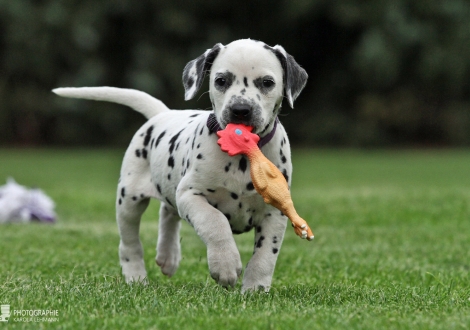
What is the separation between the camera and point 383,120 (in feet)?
111

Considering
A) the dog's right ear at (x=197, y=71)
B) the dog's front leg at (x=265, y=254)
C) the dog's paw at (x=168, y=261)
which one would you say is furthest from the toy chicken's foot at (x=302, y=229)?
the dog's paw at (x=168, y=261)

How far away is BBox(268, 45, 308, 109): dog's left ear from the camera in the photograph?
5336 millimetres

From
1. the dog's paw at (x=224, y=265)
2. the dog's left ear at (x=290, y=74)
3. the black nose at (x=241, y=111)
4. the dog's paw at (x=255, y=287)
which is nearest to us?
the dog's paw at (x=224, y=265)

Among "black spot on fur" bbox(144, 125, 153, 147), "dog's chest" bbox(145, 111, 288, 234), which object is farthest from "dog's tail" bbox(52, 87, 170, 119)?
"dog's chest" bbox(145, 111, 288, 234)

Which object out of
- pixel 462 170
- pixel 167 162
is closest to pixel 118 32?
pixel 462 170

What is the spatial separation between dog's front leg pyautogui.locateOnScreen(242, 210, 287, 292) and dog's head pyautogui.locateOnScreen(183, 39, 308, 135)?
1.96 feet

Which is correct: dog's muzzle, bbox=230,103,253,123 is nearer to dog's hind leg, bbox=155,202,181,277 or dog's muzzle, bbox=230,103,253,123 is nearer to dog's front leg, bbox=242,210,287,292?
dog's front leg, bbox=242,210,287,292

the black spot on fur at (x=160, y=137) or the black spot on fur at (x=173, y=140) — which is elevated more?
the black spot on fur at (x=173, y=140)

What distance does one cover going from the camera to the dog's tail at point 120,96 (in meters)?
6.64

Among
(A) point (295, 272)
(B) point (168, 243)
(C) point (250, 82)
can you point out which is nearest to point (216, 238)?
(C) point (250, 82)

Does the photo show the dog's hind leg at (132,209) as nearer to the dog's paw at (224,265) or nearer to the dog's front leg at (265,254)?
the dog's front leg at (265,254)

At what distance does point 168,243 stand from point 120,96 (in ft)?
4.30

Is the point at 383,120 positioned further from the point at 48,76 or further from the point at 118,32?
the point at 48,76

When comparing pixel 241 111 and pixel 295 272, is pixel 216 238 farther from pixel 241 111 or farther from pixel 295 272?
pixel 295 272
